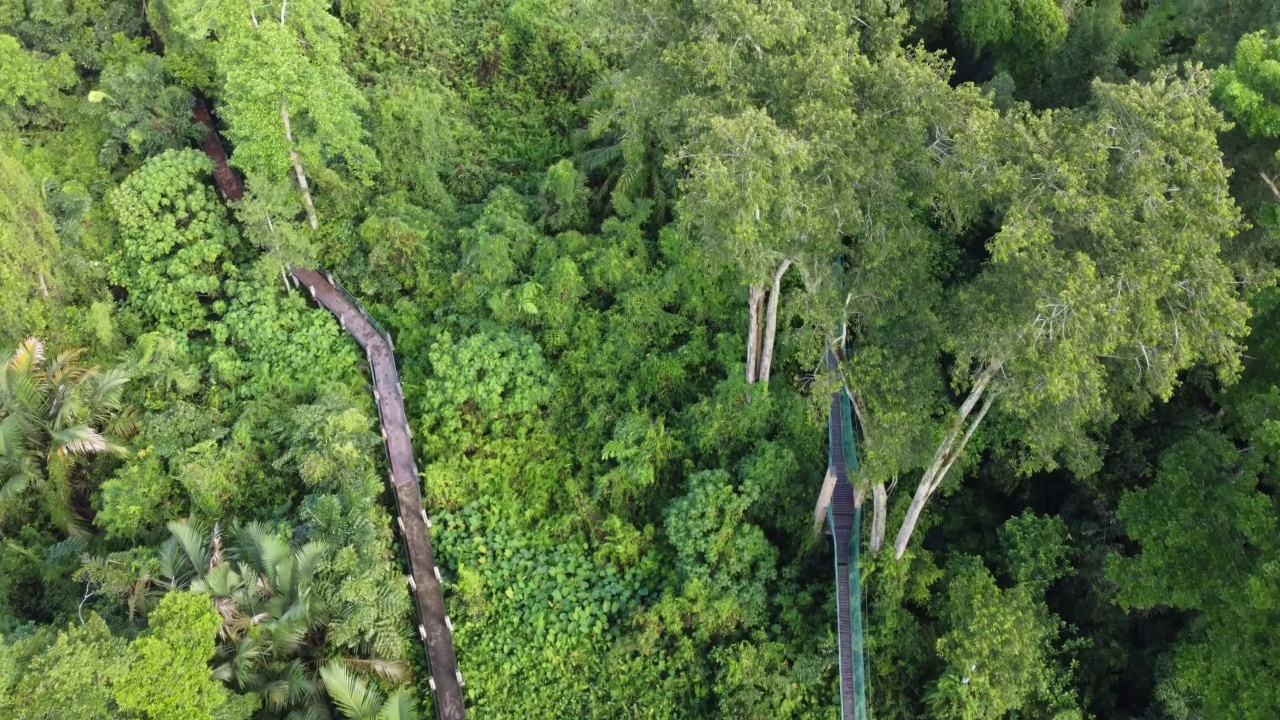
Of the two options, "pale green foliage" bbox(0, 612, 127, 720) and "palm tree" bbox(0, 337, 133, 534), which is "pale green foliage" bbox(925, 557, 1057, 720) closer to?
"pale green foliage" bbox(0, 612, 127, 720)

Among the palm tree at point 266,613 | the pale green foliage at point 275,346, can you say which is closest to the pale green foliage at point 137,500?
the palm tree at point 266,613

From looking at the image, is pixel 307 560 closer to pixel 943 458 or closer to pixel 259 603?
pixel 259 603

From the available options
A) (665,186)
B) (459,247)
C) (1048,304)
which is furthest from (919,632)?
(459,247)

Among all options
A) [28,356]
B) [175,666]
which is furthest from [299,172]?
[175,666]

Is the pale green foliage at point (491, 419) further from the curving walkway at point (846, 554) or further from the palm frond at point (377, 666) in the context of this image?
the curving walkway at point (846, 554)

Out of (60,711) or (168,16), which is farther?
(168,16)

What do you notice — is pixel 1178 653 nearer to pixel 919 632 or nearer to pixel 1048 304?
pixel 919 632
